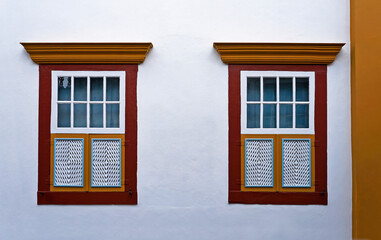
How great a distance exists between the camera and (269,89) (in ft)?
17.3

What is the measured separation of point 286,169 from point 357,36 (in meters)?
1.86

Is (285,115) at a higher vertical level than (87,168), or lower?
higher

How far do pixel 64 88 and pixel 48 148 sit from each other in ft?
2.57

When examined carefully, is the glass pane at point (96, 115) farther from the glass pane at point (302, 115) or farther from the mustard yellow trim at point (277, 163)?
the glass pane at point (302, 115)

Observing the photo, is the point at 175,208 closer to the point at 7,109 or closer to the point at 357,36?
the point at 7,109

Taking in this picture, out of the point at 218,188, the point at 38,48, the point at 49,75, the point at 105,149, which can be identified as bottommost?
the point at 218,188

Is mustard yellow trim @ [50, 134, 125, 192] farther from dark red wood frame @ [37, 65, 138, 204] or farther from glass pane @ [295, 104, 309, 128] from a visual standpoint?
glass pane @ [295, 104, 309, 128]

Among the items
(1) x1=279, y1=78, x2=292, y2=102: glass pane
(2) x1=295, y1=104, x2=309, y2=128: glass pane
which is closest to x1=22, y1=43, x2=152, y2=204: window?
(1) x1=279, y1=78, x2=292, y2=102: glass pane

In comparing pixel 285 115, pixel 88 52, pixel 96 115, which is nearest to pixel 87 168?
pixel 96 115

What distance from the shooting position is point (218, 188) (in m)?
5.17

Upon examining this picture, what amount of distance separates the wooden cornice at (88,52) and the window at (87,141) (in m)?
0.01

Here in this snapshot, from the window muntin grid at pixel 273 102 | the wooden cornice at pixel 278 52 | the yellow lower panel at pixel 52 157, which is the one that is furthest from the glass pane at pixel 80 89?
the window muntin grid at pixel 273 102

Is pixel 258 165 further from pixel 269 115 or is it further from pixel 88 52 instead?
pixel 88 52

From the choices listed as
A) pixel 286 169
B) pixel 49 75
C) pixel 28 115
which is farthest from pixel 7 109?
pixel 286 169
